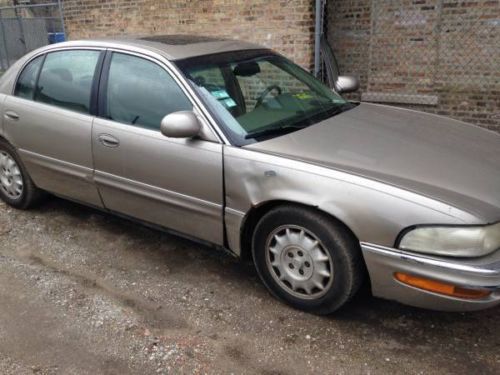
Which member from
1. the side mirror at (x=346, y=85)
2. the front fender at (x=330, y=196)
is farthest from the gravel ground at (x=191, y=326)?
the side mirror at (x=346, y=85)

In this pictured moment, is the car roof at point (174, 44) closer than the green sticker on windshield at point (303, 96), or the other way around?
the car roof at point (174, 44)

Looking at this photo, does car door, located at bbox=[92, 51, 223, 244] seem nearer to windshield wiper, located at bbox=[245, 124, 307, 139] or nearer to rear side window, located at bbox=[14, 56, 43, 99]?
windshield wiper, located at bbox=[245, 124, 307, 139]

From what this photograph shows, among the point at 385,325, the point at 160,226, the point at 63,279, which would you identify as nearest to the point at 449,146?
the point at 385,325

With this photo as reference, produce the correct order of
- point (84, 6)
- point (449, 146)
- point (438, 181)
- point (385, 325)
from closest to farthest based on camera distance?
point (438, 181) < point (385, 325) < point (449, 146) < point (84, 6)

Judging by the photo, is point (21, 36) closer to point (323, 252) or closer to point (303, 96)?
point (303, 96)

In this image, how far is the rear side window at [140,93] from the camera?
3541 millimetres

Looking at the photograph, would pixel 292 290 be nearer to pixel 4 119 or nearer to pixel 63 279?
pixel 63 279

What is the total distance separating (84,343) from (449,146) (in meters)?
2.62

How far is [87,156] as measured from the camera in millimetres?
3959

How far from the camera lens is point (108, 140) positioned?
377 cm

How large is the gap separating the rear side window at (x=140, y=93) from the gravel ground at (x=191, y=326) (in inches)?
44.1

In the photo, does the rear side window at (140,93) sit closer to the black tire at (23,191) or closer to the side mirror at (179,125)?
the side mirror at (179,125)

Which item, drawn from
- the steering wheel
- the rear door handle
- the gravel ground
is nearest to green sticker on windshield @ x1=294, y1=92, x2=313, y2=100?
the steering wheel

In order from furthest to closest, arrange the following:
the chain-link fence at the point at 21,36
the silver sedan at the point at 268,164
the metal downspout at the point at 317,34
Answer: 1. the chain-link fence at the point at 21,36
2. the metal downspout at the point at 317,34
3. the silver sedan at the point at 268,164
